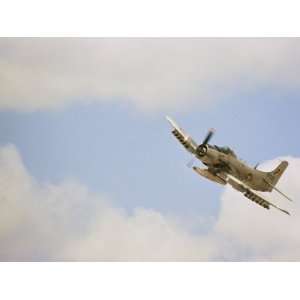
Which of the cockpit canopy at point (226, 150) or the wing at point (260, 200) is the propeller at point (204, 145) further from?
the wing at point (260, 200)

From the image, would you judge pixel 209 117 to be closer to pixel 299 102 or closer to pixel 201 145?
pixel 201 145

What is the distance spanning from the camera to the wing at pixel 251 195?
26.8 feet

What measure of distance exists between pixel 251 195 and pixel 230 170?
40cm

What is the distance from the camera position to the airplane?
8180 millimetres

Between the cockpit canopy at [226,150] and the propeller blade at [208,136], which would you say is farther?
the cockpit canopy at [226,150]

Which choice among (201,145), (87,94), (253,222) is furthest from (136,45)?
(253,222)

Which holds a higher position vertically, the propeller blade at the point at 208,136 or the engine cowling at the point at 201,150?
the propeller blade at the point at 208,136

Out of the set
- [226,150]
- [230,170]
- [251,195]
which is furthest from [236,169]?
[251,195]

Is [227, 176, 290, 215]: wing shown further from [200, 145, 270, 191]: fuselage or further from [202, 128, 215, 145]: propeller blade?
[202, 128, 215, 145]: propeller blade

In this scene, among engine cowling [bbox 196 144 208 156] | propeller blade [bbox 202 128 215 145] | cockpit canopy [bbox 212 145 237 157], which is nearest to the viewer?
propeller blade [bbox 202 128 215 145]

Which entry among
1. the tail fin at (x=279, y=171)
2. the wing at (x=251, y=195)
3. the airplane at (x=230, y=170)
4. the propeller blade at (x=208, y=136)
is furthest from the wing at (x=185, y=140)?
the tail fin at (x=279, y=171)

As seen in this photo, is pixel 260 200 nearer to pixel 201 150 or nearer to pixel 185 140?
pixel 201 150

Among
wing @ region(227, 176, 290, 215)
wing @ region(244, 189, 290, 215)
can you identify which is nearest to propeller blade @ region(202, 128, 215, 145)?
wing @ region(227, 176, 290, 215)

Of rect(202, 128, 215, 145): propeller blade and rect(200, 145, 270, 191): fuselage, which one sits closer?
rect(202, 128, 215, 145): propeller blade
